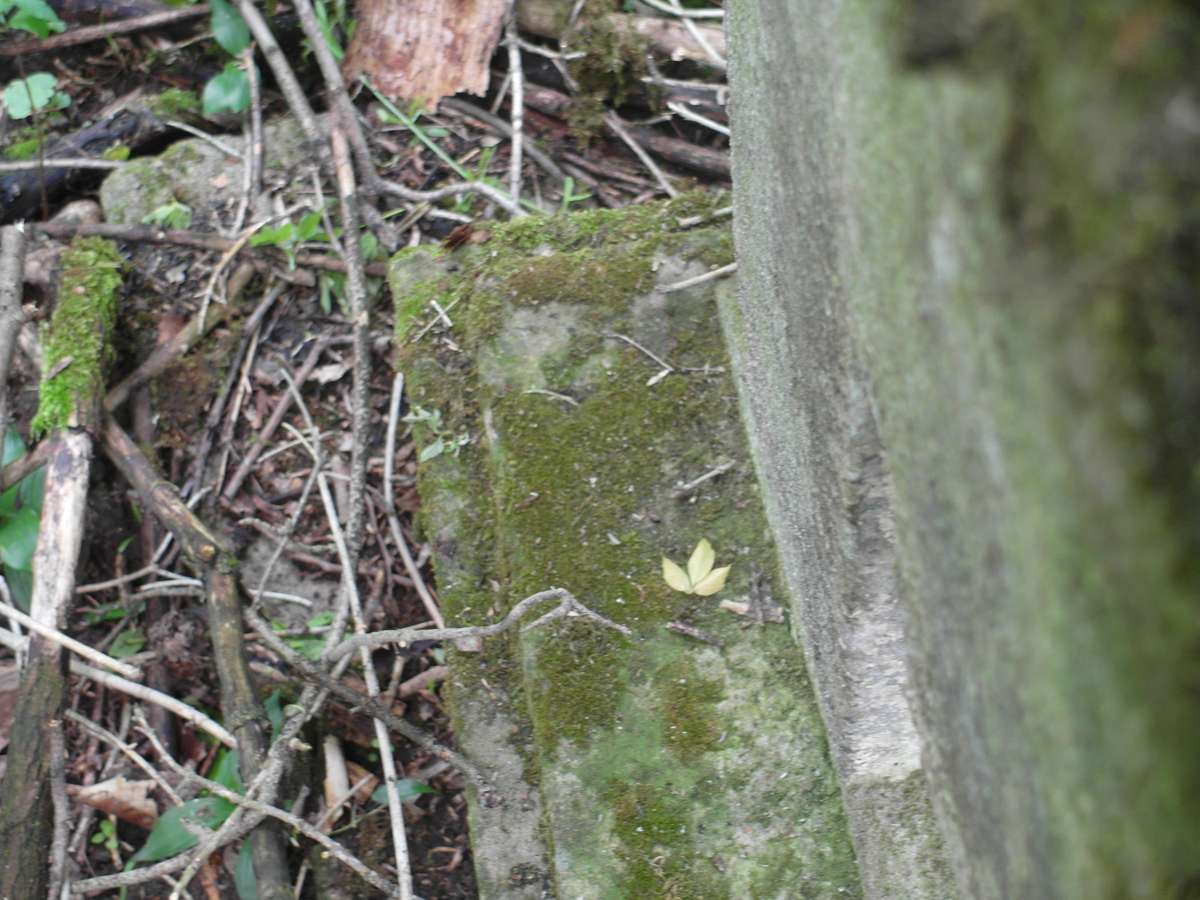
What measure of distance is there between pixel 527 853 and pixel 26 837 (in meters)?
1.10

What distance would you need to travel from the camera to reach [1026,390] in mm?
616

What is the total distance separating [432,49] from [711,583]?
2.17 metres

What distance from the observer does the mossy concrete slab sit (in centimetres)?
178

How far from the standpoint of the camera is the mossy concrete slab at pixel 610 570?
1.78 meters

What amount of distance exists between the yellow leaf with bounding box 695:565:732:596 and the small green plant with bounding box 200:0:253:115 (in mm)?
2282

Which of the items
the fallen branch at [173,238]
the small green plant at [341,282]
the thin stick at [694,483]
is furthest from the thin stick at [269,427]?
the thin stick at [694,483]

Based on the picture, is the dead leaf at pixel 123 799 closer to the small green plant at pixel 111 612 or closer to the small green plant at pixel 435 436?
the small green plant at pixel 111 612

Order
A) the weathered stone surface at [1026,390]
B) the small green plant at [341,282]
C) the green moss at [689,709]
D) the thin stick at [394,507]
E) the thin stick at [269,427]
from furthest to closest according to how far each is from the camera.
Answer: the small green plant at [341,282] → the thin stick at [269,427] → the thin stick at [394,507] → the green moss at [689,709] → the weathered stone surface at [1026,390]

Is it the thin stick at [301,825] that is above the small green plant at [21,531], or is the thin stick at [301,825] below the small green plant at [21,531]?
below

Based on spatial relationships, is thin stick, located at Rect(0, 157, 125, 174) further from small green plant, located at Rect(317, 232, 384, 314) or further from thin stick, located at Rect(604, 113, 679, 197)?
thin stick, located at Rect(604, 113, 679, 197)

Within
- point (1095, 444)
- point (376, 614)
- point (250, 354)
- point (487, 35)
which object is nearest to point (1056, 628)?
point (1095, 444)

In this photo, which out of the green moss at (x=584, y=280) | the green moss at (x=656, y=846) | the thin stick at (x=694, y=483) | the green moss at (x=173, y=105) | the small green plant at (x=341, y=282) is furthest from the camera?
the green moss at (x=173, y=105)

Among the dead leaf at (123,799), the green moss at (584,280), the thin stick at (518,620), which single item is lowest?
the dead leaf at (123,799)

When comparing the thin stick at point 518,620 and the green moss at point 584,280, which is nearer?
the thin stick at point 518,620
